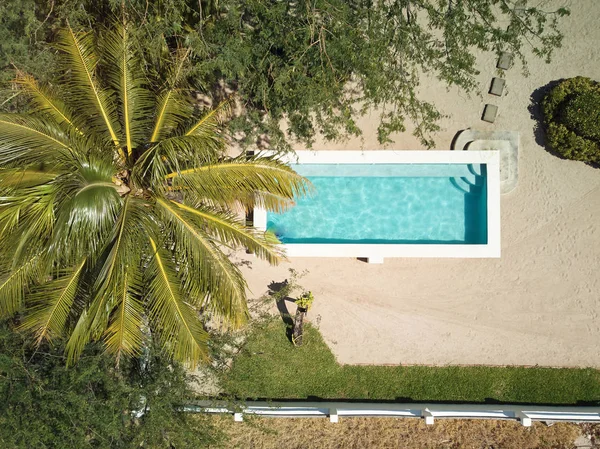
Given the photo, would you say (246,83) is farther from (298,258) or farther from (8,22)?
(8,22)

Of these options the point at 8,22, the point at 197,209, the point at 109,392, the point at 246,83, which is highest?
the point at 8,22

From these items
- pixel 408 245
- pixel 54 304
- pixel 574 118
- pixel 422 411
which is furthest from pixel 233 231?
pixel 574 118

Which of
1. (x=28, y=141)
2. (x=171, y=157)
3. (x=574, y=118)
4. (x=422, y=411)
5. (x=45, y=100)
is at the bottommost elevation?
(x=422, y=411)

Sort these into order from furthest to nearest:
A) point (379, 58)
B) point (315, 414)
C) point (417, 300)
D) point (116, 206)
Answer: point (417, 300)
point (315, 414)
point (379, 58)
point (116, 206)

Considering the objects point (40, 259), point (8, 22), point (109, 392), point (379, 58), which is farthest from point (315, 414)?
point (8, 22)

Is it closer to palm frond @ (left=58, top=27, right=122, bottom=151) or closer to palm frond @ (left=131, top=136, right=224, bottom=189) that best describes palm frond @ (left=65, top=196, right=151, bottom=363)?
palm frond @ (left=131, top=136, right=224, bottom=189)

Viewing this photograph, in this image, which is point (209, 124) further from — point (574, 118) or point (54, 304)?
point (574, 118)
